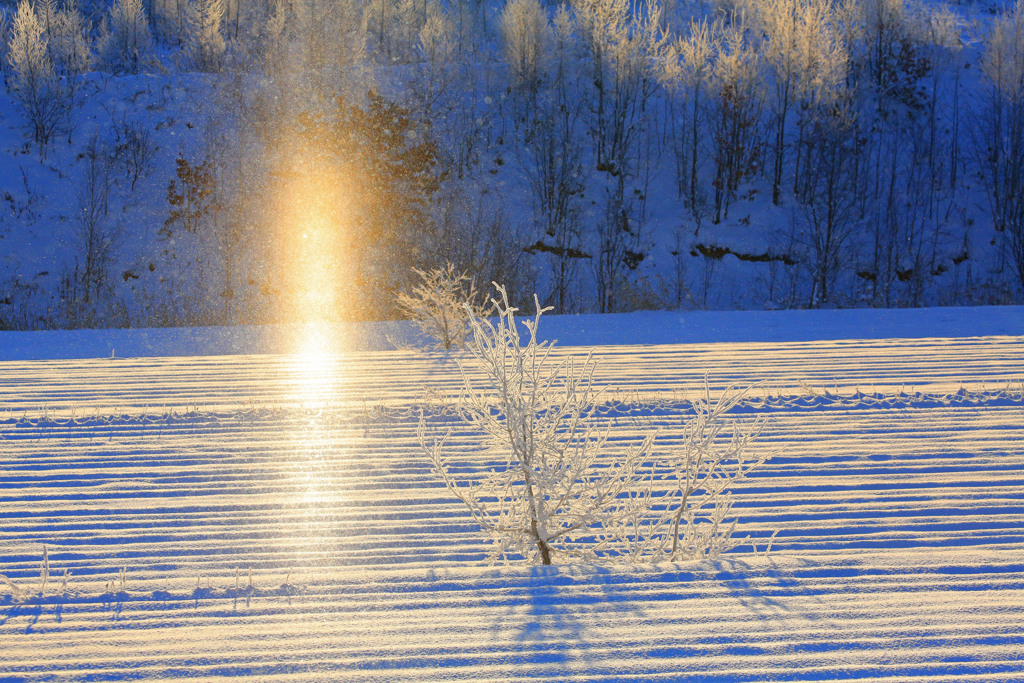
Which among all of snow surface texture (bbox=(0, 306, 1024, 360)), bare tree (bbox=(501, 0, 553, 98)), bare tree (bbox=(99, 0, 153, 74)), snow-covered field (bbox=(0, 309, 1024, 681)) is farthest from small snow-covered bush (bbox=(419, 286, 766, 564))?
bare tree (bbox=(99, 0, 153, 74))

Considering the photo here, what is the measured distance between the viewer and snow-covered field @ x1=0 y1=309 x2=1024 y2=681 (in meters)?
2.80

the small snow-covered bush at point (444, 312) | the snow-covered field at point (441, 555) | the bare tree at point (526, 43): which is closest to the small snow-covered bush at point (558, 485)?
the snow-covered field at point (441, 555)

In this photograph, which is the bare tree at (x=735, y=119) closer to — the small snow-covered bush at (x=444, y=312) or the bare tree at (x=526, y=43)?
the bare tree at (x=526, y=43)

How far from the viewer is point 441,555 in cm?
389

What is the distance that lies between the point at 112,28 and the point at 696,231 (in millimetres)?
27256

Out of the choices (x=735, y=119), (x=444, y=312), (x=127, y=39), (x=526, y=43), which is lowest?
(x=444, y=312)

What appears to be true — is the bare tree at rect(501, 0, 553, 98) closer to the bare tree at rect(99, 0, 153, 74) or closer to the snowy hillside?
the snowy hillside

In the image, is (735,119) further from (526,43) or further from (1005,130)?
(1005,130)

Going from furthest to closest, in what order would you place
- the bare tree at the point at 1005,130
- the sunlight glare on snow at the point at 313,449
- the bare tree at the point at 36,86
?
the bare tree at the point at 36,86 → the bare tree at the point at 1005,130 → the sunlight glare on snow at the point at 313,449

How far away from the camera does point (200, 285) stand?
24125mm

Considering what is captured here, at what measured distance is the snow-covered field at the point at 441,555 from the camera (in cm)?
280

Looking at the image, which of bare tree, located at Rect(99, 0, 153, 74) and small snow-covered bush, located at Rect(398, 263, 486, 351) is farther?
bare tree, located at Rect(99, 0, 153, 74)

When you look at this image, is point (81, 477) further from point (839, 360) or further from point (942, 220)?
point (942, 220)

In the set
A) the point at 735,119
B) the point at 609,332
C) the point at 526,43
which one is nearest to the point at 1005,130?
the point at 735,119
